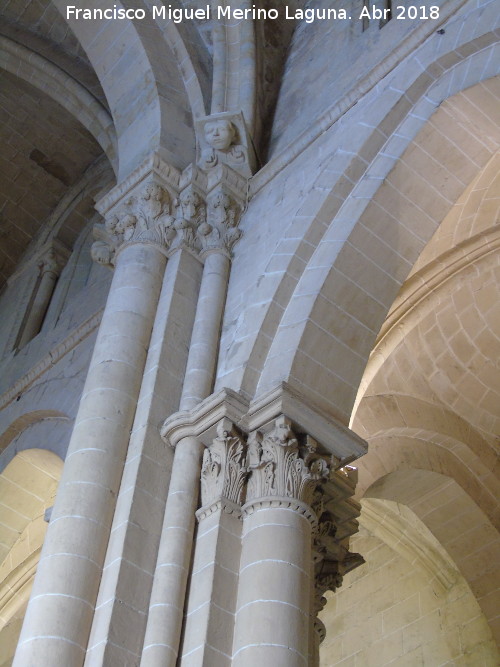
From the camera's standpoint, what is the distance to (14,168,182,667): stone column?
14.6 feet

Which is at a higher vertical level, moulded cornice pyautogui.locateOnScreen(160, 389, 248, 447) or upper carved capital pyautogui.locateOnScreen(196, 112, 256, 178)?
upper carved capital pyautogui.locateOnScreen(196, 112, 256, 178)

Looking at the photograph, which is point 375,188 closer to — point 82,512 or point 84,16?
point 82,512

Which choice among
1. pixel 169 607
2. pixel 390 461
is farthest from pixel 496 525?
pixel 169 607

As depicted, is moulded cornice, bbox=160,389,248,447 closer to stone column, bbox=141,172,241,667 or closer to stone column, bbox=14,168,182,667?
stone column, bbox=141,172,241,667

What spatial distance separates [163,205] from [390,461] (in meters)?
2.68

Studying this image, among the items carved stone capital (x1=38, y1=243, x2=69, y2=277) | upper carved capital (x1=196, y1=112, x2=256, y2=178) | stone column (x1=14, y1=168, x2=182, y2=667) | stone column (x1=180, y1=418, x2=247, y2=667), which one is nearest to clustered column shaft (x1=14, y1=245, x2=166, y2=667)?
stone column (x1=14, y1=168, x2=182, y2=667)

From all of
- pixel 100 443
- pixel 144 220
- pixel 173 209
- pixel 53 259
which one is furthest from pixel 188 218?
pixel 53 259

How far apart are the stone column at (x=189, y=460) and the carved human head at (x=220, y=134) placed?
0.43 m

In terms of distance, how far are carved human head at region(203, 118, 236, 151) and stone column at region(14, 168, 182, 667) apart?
62cm

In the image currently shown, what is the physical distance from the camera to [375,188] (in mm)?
5793

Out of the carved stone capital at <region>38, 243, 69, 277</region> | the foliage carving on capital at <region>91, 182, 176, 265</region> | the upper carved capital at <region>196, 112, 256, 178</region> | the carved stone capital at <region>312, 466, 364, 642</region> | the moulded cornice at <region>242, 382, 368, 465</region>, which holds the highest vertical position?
the carved stone capital at <region>38, 243, 69, 277</region>

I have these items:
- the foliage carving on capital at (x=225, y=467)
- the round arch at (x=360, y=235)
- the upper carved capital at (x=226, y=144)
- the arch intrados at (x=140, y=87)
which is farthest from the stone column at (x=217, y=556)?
the arch intrados at (x=140, y=87)

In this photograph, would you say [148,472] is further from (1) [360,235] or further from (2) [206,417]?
(1) [360,235]

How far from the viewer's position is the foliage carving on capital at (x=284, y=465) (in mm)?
4859
